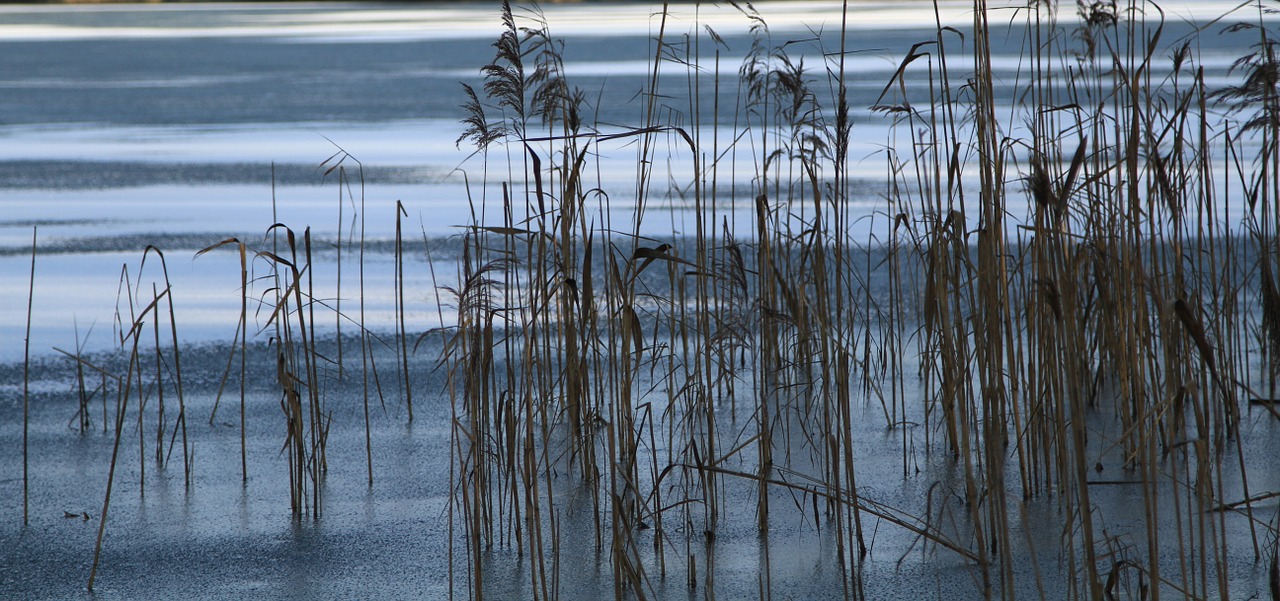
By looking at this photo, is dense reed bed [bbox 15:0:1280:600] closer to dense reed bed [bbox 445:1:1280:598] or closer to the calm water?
dense reed bed [bbox 445:1:1280:598]

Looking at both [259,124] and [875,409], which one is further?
[259,124]

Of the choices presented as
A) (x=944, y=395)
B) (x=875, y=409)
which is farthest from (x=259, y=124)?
(x=944, y=395)

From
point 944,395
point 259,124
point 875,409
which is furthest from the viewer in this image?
point 259,124

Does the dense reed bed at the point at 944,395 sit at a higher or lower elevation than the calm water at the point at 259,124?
lower

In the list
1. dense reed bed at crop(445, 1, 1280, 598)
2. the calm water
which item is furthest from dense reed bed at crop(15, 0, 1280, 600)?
the calm water

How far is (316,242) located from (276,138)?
3160 millimetres

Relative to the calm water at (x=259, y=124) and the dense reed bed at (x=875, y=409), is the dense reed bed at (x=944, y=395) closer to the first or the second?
the dense reed bed at (x=875, y=409)

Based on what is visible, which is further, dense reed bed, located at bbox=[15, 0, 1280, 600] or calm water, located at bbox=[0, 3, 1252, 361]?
calm water, located at bbox=[0, 3, 1252, 361]

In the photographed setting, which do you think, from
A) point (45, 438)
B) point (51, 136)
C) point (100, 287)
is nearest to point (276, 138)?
point (51, 136)

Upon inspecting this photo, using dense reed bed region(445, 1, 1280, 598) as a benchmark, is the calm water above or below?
above

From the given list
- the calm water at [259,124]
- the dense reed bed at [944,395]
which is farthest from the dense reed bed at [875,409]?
the calm water at [259,124]

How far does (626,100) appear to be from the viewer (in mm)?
8430

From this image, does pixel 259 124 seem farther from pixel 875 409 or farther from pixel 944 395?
pixel 944 395

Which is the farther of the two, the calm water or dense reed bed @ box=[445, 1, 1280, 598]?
the calm water
